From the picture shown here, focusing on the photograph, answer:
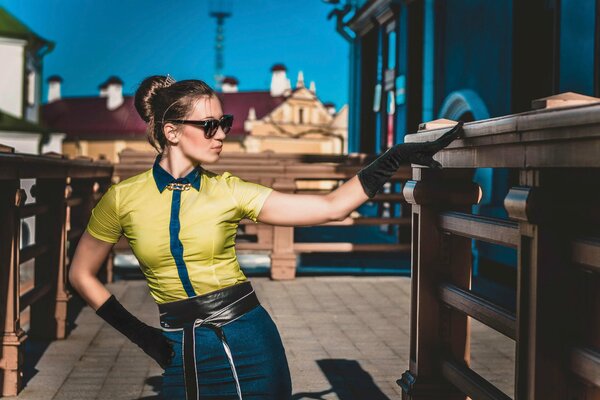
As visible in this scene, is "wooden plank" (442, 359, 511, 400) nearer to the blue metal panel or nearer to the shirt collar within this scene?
the shirt collar

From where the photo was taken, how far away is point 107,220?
9.41 feet

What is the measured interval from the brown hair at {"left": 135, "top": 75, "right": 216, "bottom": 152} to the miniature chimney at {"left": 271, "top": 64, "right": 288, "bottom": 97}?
6976 centimetres

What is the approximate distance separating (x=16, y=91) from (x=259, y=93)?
29.8 m

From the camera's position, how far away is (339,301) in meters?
9.37

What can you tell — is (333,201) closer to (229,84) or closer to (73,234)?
(73,234)

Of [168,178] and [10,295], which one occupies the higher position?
[168,178]

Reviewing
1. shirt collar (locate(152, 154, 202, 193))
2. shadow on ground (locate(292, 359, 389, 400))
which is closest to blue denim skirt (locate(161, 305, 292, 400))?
shirt collar (locate(152, 154, 202, 193))

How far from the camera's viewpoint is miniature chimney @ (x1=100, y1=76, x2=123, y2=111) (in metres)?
74.8

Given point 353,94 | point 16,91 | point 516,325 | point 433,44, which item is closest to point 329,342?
point 516,325

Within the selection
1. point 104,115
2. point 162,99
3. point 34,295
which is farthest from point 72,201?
point 104,115

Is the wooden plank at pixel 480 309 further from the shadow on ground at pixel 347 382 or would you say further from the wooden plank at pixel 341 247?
the wooden plank at pixel 341 247

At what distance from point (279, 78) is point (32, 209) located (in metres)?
67.2

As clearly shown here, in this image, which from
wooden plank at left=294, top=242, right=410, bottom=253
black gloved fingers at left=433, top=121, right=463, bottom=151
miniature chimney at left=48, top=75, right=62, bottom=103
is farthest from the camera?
miniature chimney at left=48, top=75, right=62, bottom=103

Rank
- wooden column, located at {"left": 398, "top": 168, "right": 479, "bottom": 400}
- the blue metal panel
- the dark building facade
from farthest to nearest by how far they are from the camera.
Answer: the dark building facade < the blue metal panel < wooden column, located at {"left": 398, "top": 168, "right": 479, "bottom": 400}
